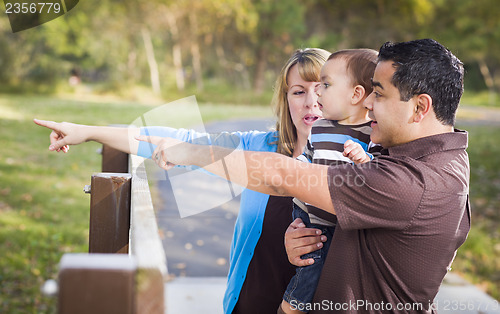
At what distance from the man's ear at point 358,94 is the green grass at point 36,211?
0.90 m

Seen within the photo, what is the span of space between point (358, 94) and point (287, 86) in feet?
2.27

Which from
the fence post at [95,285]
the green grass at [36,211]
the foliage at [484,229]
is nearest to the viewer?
the fence post at [95,285]

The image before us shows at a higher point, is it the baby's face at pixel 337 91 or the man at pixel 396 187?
the baby's face at pixel 337 91

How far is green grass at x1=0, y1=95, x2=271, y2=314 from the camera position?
4682 millimetres

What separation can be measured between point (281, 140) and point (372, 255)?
1.16m

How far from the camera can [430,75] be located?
61.4 inches

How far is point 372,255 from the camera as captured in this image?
1.59 meters

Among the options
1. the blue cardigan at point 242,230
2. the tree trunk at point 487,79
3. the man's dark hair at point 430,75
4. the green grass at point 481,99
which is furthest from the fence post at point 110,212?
the tree trunk at point 487,79

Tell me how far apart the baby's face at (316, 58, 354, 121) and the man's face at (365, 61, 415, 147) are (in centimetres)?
43

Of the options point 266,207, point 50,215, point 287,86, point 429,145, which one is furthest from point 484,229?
point 429,145

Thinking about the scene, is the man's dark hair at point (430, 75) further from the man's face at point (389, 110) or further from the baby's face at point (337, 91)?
the baby's face at point (337, 91)

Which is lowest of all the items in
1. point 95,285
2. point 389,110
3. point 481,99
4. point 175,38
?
point 95,285

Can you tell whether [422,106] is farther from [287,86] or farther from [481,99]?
[481,99]

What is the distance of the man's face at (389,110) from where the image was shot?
62.6 inches
